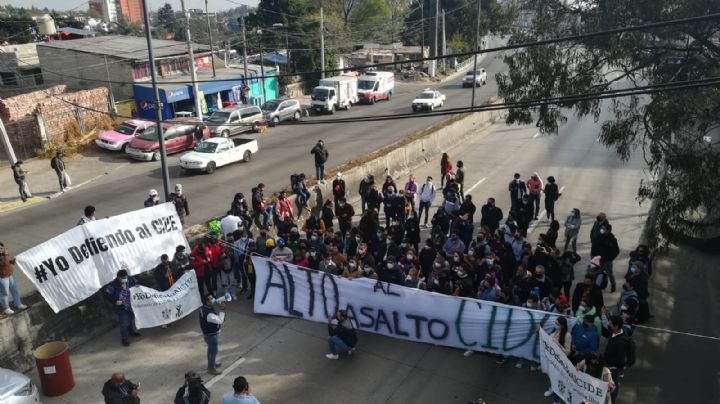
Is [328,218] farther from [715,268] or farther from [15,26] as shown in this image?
[15,26]

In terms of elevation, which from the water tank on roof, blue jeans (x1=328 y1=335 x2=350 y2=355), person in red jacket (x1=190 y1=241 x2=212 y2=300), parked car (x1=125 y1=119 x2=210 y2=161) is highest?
the water tank on roof

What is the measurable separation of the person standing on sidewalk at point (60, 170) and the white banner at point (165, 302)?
13488mm

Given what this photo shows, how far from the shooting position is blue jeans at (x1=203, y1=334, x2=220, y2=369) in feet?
32.4

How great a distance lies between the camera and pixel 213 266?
41.0 ft

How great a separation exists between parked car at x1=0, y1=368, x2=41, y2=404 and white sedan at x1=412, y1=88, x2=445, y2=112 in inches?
1322

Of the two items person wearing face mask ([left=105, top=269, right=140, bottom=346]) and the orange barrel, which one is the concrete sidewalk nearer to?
person wearing face mask ([left=105, top=269, right=140, bottom=346])

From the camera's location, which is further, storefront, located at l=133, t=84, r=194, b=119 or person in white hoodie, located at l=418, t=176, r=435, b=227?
storefront, located at l=133, t=84, r=194, b=119

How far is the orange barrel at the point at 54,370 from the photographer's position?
31.4ft

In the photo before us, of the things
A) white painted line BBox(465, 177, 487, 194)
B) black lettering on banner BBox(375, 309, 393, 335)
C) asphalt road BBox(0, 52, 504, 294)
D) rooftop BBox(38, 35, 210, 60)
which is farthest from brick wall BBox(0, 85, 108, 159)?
black lettering on banner BBox(375, 309, 393, 335)

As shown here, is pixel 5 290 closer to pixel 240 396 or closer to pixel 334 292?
pixel 240 396

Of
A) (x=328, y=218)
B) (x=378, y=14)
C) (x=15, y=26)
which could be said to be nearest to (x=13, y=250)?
(x=328, y=218)

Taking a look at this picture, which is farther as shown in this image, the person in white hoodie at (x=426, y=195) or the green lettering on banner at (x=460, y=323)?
the person in white hoodie at (x=426, y=195)

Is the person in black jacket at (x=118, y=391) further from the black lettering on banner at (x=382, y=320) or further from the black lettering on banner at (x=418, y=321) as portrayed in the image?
the black lettering on banner at (x=418, y=321)

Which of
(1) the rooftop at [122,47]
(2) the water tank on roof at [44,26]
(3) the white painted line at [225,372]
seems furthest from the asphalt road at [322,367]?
(2) the water tank on roof at [44,26]
